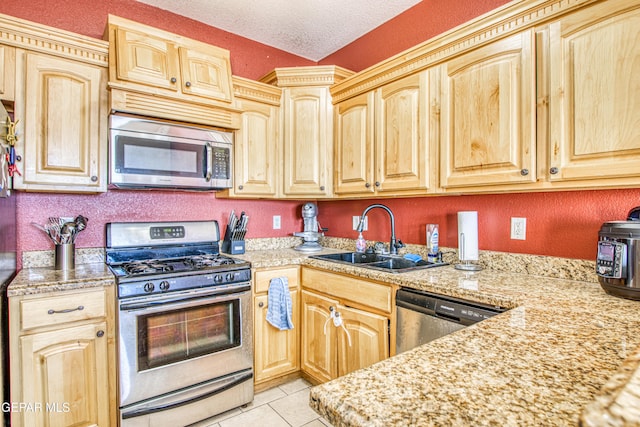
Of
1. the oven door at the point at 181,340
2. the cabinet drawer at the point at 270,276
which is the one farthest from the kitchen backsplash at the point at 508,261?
the cabinet drawer at the point at 270,276

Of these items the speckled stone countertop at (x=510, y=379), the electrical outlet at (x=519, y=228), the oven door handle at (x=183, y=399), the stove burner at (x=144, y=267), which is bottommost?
the oven door handle at (x=183, y=399)

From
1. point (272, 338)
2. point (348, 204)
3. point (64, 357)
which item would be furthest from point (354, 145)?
point (64, 357)

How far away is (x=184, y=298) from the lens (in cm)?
189

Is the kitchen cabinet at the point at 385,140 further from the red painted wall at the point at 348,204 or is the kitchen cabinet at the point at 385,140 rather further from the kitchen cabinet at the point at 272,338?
the kitchen cabinet at the point at 272,338

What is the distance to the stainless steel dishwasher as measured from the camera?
1404 mm

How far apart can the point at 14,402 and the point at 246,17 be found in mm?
2691

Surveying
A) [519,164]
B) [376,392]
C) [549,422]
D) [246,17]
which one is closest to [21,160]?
[246,17]

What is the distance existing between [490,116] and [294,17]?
172 cm

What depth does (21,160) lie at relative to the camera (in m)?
1.77

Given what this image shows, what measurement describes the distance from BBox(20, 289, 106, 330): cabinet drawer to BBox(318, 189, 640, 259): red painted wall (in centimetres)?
187

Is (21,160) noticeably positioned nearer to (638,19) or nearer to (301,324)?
(301,324)

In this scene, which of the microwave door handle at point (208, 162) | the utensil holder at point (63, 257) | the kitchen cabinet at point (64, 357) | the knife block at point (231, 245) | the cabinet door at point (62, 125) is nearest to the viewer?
the kitchen cabinet at point (64, 357)

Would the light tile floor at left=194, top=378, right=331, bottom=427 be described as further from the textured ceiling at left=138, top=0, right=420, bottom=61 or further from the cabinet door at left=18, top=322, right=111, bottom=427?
the textured ceiling at left=138, top=0, right=420, bottom=61

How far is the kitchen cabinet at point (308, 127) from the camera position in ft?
8.58
